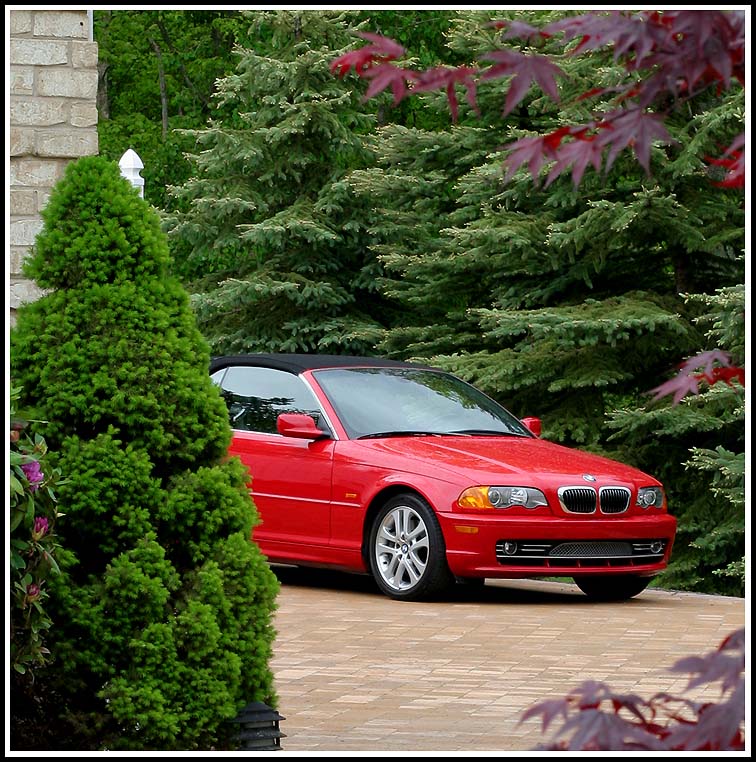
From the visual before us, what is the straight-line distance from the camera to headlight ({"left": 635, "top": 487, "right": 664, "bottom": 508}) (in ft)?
36.4

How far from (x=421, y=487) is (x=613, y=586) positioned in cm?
187

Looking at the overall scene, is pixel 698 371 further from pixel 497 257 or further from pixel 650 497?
pixel 497 257

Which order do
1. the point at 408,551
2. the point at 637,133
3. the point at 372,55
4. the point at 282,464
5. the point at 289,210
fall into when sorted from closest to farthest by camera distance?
the point at 637,133
the point at 372,55
the point at 408,551
the point at 282,464
the point at 289,210

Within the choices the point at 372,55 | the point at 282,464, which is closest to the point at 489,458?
the point at 282,464

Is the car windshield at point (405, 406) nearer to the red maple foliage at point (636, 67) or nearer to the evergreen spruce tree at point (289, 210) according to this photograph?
the evergreen spruce tree at point (289, 210)

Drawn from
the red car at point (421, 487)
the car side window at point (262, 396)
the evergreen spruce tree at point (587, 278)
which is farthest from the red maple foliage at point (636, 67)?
the evergreen spruce tree at point (587, 278)

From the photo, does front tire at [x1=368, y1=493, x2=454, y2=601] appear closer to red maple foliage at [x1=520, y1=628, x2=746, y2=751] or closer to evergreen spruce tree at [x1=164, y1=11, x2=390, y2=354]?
red maple foliage at [x1=520, y1=628, x2=746, y2=751]

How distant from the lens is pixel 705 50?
2.82m

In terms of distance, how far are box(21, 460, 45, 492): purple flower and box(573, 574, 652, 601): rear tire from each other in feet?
22.4

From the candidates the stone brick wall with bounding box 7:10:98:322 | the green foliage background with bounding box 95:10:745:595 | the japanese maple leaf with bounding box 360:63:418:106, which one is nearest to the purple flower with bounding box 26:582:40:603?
the japanese maple leaf with bounding box 360:63:418:106

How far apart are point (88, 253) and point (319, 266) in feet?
51.0

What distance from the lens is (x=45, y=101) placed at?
392 inches

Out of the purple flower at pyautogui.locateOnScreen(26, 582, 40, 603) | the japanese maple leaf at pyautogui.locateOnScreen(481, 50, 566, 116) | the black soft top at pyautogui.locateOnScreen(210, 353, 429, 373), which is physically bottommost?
the purple flower at pyautogui.locateOnScreen(26, 582, 40, 603)

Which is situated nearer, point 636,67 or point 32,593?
point 636,67
